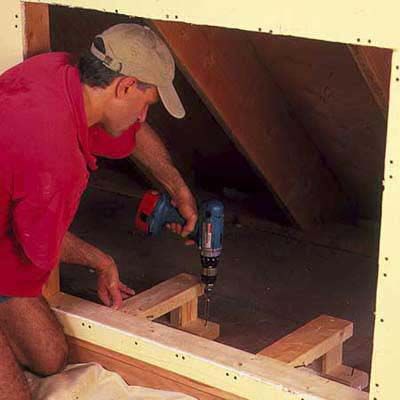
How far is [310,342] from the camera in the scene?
9.56 feet

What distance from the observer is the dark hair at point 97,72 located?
2.58m

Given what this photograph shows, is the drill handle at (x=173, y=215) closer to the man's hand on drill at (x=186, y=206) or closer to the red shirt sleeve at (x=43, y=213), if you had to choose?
the man's hand on drill at (x=186, y=206)

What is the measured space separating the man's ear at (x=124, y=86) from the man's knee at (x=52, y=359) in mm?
809

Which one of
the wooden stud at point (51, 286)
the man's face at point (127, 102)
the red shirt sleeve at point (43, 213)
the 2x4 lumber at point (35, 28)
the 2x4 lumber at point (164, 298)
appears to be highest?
the 2x4 lumber at point (35, 28)

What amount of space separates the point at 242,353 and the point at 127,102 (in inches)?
30.4

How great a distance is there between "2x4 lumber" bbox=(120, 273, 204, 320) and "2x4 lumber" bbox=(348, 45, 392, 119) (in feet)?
2.92

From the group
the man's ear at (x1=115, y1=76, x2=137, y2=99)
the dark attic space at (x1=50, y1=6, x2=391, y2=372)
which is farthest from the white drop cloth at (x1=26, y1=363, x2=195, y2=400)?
the man's ear at (x1=115, y1=76, x2=137, y2=99)

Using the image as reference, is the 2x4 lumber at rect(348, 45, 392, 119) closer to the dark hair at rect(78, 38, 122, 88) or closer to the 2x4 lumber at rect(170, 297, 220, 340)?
the dark hair at rect(78, 38, 122, 88)

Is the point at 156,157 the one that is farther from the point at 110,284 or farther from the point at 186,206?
the point at 110,284

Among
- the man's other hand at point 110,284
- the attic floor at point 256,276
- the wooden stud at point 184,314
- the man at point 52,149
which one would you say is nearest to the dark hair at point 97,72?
the man at point 52,149

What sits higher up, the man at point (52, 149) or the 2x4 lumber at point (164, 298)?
the man at point (52, 149)

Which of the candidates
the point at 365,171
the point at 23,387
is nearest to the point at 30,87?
the point at 23,387

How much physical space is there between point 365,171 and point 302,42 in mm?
971

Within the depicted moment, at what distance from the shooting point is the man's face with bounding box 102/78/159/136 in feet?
8.47
